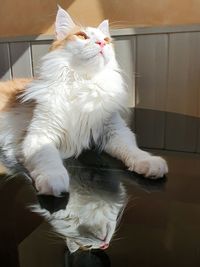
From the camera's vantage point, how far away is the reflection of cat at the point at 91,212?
45 cm

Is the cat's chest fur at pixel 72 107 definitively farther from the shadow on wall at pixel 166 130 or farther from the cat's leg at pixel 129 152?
the shadow on wall at pixel 166 130

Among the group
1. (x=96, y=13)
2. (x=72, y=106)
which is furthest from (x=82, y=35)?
(x=96, y=13)

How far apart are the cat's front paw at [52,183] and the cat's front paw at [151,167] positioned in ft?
0.64

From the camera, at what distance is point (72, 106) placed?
869mm

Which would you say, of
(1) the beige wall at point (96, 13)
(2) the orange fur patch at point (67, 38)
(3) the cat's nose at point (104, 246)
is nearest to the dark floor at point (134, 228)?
(3) the cat's nose at point (104, 246)

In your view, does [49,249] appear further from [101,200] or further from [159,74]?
[159,74]

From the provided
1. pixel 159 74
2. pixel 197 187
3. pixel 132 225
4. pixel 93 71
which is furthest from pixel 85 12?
pixel 132 225

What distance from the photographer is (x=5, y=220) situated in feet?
1.66

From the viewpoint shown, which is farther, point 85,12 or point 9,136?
point 85,12

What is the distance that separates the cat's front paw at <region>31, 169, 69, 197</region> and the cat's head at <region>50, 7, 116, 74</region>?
15.2 inches

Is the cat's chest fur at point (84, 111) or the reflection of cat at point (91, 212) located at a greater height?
the cat's chest fur at point (84, 111)

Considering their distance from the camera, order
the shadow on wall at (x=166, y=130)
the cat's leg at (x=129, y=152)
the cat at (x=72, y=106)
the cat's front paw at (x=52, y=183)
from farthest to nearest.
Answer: the shadow on wall at (x=166, y=130) < the cat at (x=72, y=106) < the cat's leg at (x=129, y=152) < the cat's front paw at (x=52, y=183)

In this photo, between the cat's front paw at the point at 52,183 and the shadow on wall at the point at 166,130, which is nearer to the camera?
the cat's front paw at the point at 52,183

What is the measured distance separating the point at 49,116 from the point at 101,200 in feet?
1.14
